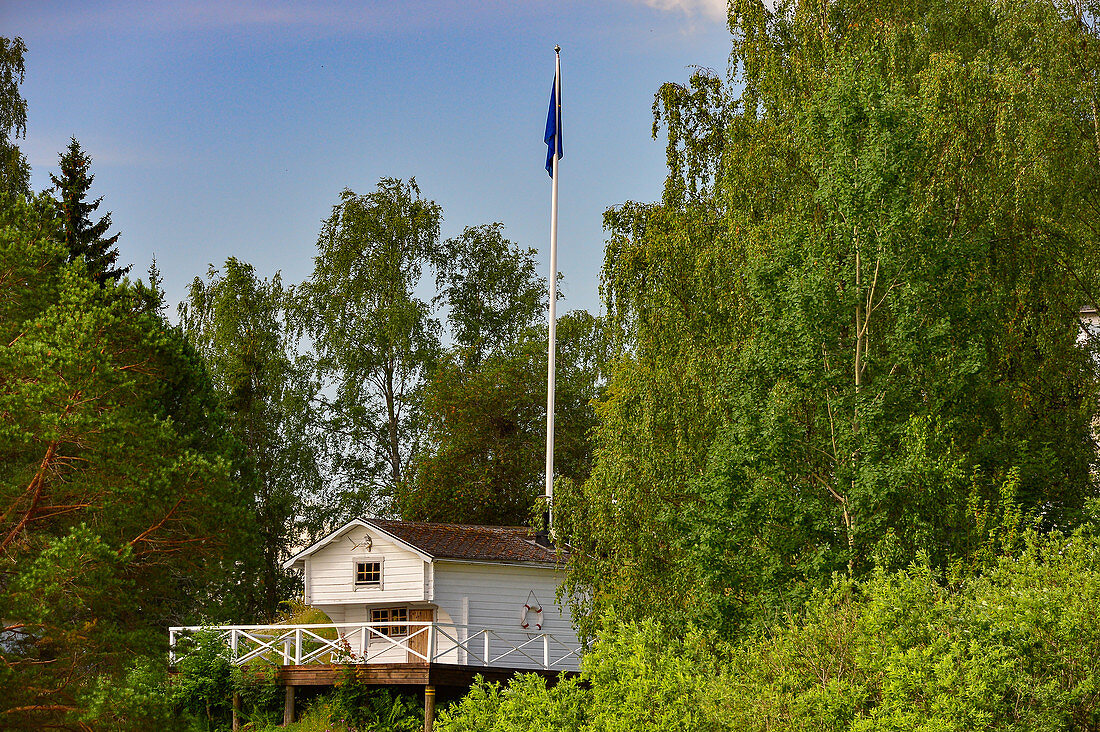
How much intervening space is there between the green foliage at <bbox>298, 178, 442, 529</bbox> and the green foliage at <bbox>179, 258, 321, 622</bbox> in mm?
1364

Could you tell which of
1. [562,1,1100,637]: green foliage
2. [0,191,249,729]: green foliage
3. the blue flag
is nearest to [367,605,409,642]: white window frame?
[0,191,249,729]: green foliage

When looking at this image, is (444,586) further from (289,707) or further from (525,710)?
(525,710)

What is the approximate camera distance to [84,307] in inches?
784

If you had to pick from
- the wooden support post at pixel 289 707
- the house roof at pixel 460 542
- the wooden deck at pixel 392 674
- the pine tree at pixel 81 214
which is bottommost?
the wooden support post at pixel 289 707

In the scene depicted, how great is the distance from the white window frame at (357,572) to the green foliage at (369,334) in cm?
1168

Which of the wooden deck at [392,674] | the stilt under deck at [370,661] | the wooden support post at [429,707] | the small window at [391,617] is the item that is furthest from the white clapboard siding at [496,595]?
the wooden support post at [429,707]

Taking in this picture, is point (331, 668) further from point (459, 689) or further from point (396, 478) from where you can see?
point (396, 478)

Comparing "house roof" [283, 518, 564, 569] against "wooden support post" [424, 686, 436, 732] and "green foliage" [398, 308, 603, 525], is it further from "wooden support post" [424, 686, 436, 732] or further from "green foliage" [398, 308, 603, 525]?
"green foliage" [398, 308, 603, 525]

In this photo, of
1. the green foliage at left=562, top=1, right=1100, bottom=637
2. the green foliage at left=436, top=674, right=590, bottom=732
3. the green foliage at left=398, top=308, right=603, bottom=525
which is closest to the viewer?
the green foliage at left=436, top=674, right=590, bottom=732

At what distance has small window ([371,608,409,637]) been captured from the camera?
26.6 m

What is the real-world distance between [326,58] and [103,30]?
16.7 meters

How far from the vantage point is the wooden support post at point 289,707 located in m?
21.9

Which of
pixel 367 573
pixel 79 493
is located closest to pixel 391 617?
pixel 367 573

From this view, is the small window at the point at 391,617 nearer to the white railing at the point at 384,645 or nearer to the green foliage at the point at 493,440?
the white railing at the point at 384,645
